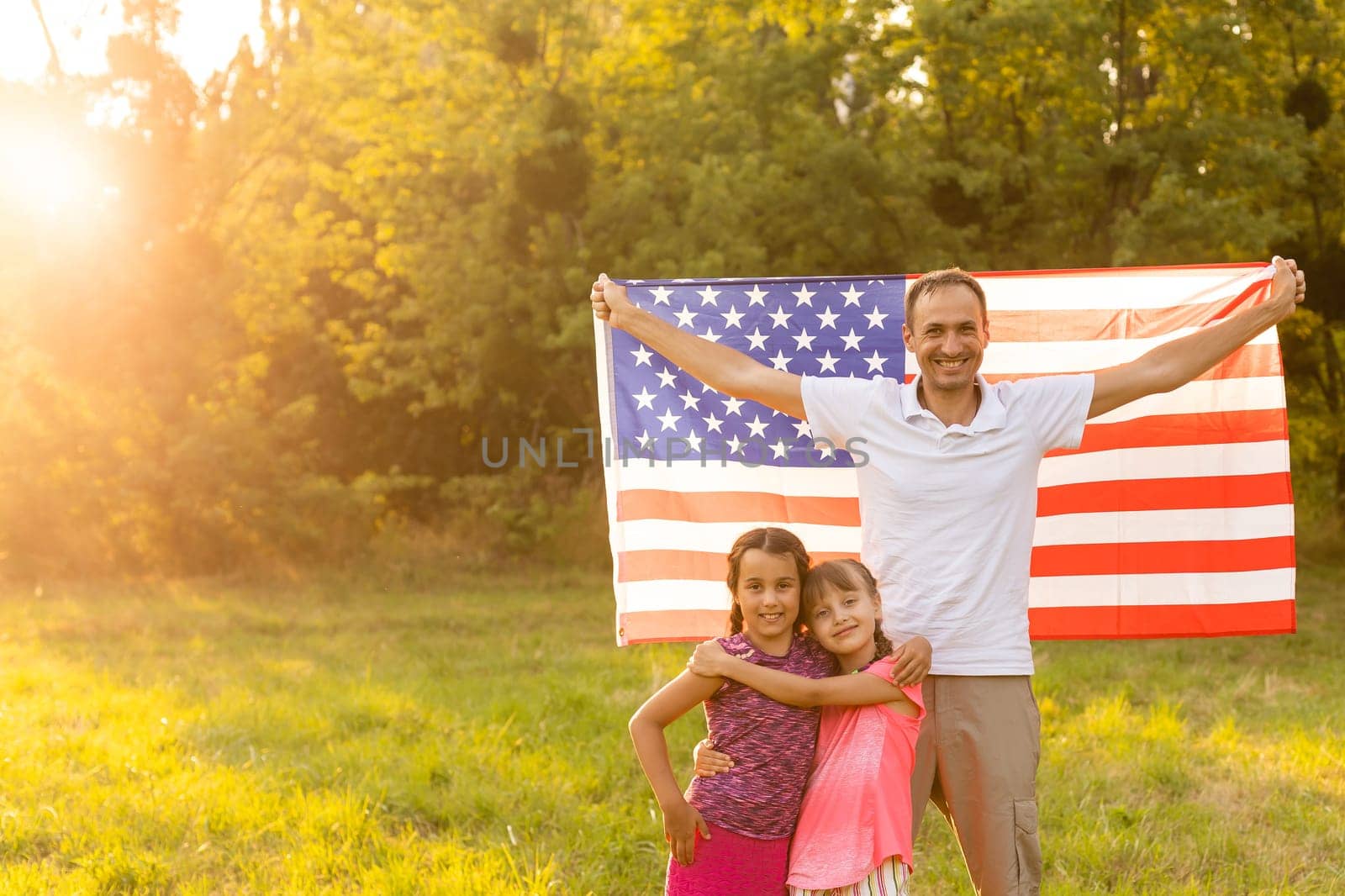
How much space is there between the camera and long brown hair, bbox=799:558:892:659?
139 inches

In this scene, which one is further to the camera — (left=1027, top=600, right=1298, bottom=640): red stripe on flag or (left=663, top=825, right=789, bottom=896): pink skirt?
(left=1027, top=600, right=1298, bottom=640): red stripe on flag

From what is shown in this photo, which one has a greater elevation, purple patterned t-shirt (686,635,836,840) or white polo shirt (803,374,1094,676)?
white polo shirt (803,374,1094,676)

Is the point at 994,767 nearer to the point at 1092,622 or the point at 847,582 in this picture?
the point at 847,582

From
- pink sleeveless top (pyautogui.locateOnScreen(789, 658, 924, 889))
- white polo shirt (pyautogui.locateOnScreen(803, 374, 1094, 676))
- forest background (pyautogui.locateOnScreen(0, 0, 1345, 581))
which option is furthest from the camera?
forest background (pyautogui.locateOnScreen(0, 0, 1345, 581))

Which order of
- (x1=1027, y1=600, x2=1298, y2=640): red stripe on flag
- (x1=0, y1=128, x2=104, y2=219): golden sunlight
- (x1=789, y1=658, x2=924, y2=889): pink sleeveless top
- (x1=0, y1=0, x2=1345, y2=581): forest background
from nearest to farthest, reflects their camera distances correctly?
1. (x1=789, y1=658, x2=924, y2=889): pink sleeveless top
2. (x1=1027, y1=600, x2=1298, y2=640): red stripe on flag
3. (x1=0, y1=128, x2=104, y2=219): golden sunlight
4. (x1=0, y1=0, x2=1345, y2=581): forest background

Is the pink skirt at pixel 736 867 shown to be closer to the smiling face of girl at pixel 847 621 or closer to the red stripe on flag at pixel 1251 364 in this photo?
the smiling face of girl at pixel 847 621

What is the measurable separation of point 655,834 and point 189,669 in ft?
17.7

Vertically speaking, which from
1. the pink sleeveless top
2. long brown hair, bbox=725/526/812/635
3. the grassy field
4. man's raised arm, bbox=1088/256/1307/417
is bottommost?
the grassy field

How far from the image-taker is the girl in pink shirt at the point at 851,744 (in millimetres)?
3393

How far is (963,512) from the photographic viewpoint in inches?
137

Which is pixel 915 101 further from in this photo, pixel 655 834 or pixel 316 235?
pixel 655 834

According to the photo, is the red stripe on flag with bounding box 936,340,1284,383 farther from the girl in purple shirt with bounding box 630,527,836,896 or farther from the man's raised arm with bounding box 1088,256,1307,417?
the girl in purple shirt with bounding box 630,527,836,896

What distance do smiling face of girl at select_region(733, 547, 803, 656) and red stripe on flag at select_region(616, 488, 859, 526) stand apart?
1823 mm

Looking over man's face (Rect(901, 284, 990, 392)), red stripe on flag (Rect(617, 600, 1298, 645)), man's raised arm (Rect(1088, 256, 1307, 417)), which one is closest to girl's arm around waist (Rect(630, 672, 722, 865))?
man's face (Rect(901, 284, 990, 392))
